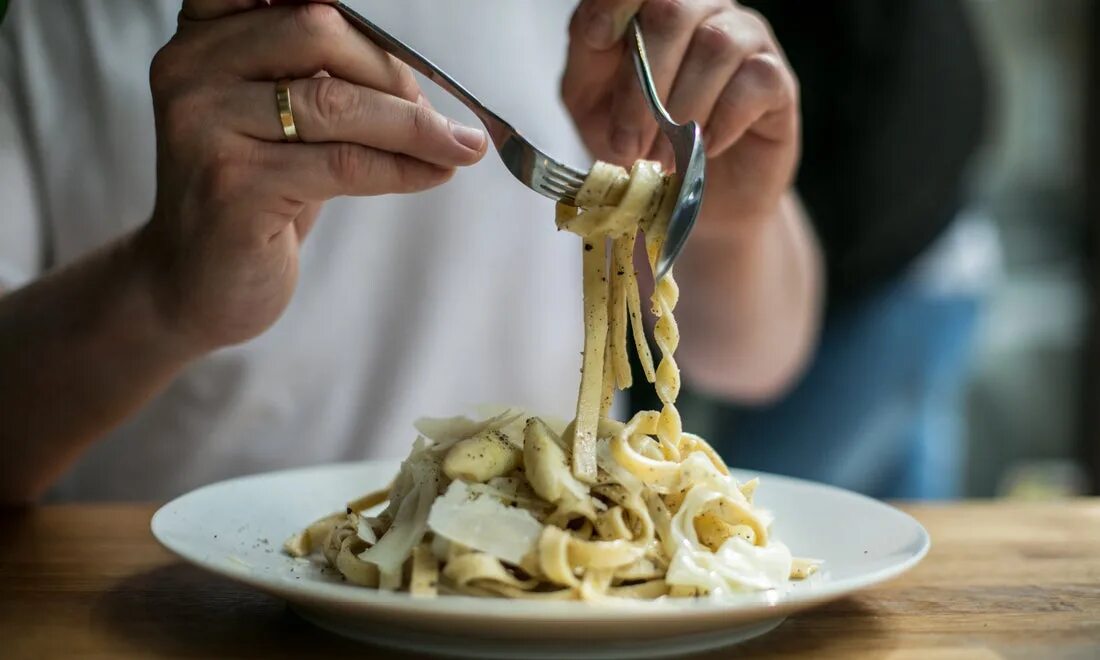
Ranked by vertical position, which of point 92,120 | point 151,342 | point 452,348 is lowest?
point 452,348

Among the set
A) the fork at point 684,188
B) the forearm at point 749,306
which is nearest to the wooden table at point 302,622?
the fork at point 684,188

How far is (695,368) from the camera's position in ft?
7.71

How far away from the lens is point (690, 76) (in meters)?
1.34

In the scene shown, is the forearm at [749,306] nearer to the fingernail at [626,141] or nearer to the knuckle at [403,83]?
the fingernail at [626,141]

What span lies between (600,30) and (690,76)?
12cm

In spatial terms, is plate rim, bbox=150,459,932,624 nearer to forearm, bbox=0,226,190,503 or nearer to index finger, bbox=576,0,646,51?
forearm, bbox=0,226,190,503

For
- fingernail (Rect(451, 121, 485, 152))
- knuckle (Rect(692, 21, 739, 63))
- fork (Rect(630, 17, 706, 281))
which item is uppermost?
knuckle (Rect(692, 21, 739, 63))

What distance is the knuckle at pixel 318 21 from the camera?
1.05 m

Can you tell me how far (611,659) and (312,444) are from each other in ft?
3.97

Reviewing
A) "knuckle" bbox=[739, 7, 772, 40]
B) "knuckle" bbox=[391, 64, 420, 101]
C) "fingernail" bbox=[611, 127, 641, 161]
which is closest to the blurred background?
"knuckle" bbox=[739, 7, 772, 40]

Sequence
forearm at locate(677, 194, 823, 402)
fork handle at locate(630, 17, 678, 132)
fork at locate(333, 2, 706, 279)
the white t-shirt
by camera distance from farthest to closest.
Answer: forearm at locate(677, 194, 823, 402) → the white t-shirt → fork handle at locate(630, 17, 678, 132) → fork at locate(333, 2, 706, 279)

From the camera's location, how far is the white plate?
2.57 feet

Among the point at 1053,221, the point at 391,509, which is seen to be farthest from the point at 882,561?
the point at 1053,221

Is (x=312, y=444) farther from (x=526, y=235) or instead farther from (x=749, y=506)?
(x=749, y=506)
